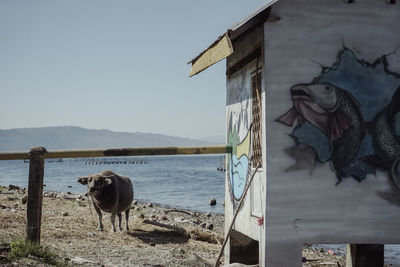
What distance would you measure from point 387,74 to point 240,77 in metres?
2.87

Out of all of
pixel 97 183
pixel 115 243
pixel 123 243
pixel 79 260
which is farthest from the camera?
pixel 97 183

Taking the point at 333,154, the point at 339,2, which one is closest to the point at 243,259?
the point at 333,154

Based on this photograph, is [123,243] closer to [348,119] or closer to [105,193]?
[105,193]

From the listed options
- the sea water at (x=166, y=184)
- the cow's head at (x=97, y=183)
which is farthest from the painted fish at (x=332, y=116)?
the cow's head at (x=97, y=183)

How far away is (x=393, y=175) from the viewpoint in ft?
26.0

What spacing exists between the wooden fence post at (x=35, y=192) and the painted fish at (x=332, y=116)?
171 inches

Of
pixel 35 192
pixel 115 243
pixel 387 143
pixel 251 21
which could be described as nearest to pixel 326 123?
pixel 387 143

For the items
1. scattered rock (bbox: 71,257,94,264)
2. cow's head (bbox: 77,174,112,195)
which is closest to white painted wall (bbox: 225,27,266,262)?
scattered rock (bbox: 71,257,94,264)

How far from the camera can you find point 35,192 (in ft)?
28.8

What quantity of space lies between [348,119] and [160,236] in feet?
21.9

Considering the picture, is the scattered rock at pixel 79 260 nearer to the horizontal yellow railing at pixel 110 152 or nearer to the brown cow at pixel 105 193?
the horizontal yellow railing at pixel 110 152

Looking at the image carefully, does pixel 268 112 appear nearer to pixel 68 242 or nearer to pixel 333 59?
pixel 333 59

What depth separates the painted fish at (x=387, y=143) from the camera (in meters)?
7.89

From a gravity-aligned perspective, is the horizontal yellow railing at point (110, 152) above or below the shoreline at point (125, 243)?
above
